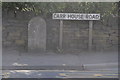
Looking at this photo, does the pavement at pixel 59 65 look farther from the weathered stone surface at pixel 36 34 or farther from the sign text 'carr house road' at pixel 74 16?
the sign text 'carr house road' at pixel 74 16

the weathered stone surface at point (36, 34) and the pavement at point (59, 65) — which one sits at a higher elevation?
the weathered stone surface at point (36, 34)

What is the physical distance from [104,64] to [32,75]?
2.46 metres

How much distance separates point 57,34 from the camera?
9773 millimetres

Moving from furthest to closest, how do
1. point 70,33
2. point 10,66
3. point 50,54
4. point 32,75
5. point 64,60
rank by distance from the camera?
point 70,33 → point 50,54 → point 64,60 → point 10,66 → point 32,75

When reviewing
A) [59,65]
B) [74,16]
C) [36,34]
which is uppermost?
[74,16]

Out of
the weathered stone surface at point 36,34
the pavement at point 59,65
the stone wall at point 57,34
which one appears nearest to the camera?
the pavement at point 59,65

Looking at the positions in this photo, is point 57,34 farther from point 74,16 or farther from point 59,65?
point 59,65

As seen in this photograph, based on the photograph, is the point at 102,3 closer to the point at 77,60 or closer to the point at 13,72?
the point at 77,60

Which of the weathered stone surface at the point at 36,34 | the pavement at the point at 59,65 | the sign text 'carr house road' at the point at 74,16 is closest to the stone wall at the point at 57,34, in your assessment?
the sign text 'carr house road' at the point at 74,16

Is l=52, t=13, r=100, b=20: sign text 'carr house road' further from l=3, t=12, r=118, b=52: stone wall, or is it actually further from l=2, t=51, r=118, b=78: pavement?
l=2, t=51, r=118, b=78: pavement

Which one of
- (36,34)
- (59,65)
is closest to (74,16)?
(36,34)

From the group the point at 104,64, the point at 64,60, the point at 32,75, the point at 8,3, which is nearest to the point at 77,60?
the point at 64,60

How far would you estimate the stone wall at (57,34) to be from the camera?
973 centimetres

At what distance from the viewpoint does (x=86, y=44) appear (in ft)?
32.4
